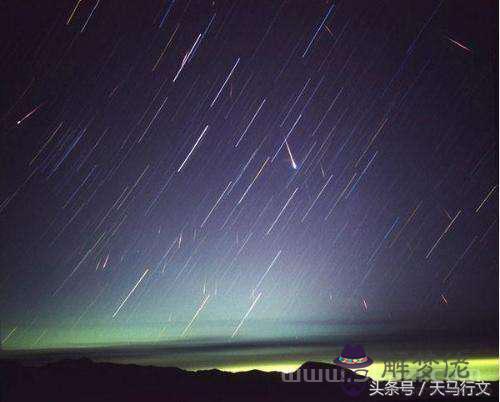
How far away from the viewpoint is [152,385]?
20438 millimetres

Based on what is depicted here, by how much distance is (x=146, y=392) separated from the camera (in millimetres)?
19172

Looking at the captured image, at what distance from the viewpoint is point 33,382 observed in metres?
21.1

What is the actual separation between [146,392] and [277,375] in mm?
6389

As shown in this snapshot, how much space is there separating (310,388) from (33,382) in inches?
390

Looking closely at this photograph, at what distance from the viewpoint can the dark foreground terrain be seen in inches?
725

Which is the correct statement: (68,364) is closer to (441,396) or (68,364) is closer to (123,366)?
(123,366)

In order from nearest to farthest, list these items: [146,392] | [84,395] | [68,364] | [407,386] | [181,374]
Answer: [407,386], [84,395], [146,392], [181,374], [68,364]

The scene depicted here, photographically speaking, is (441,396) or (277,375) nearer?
(441,396)

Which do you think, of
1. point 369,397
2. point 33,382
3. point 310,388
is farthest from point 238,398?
point 33,382

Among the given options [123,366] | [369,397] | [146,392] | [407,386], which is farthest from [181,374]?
[407,386]

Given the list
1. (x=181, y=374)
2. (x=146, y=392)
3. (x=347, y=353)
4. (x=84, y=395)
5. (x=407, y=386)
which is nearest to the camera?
(x=407, y=386)

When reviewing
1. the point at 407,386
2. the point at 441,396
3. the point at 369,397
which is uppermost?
the point at 369,397

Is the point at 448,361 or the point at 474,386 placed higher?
the point at 448,361

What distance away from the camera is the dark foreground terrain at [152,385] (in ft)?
60.4
